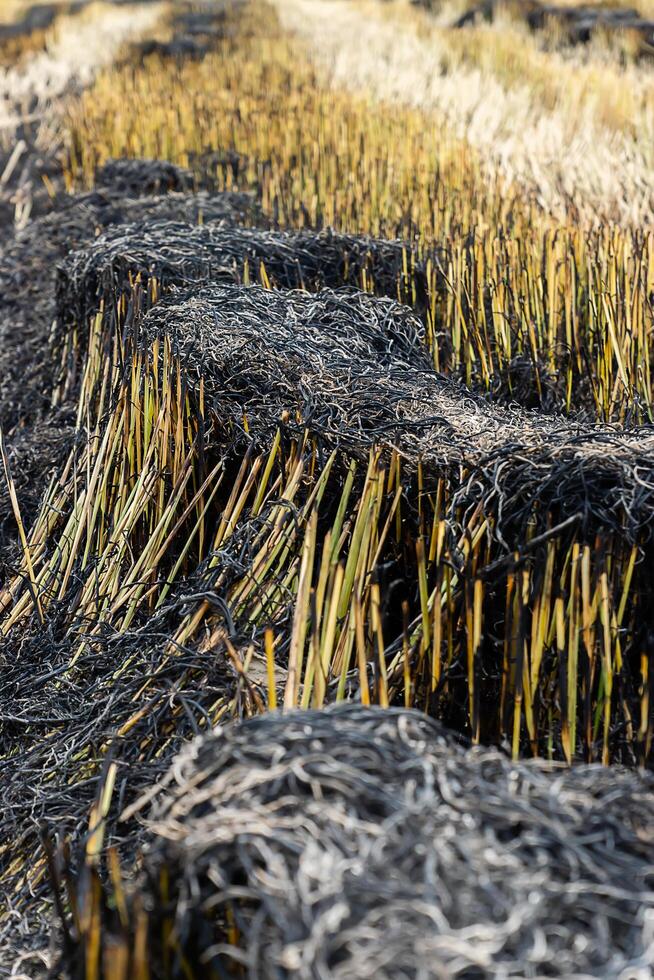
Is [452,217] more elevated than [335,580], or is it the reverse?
[452,217]

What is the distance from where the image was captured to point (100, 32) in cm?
1365

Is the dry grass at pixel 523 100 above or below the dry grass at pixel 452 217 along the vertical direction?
above

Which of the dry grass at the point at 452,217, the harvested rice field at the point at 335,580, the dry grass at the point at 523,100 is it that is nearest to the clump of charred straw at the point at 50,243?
the harvested rice field at the point at 335,580

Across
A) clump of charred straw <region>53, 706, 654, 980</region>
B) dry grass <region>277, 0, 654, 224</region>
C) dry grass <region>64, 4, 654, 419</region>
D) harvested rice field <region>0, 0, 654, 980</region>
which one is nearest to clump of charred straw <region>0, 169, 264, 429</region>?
harvested rice field <region>0, 0, 654, 980</region>

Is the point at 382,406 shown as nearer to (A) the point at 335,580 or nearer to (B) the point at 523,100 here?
(A) the point at 335,580

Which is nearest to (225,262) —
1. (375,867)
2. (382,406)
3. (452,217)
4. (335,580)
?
(452,217)

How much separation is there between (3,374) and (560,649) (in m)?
2.38

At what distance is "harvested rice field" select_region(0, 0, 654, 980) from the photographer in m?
0.88

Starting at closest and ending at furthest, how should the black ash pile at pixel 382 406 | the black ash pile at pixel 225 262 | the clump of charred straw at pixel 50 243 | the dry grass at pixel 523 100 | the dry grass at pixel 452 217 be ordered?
the black ash pile at pixel 382 406, the dry grass at pixel 452 217, the black ash pile at pixel 225 262, the clump of charred straw at pixel 50 243, the dry grass at pixel 523 100

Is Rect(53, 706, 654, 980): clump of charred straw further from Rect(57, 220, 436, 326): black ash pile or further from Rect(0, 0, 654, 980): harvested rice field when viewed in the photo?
Rect(57, 220, 436, 326): black ash pile

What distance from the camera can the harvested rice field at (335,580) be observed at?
88cm

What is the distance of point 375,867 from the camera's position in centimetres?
85

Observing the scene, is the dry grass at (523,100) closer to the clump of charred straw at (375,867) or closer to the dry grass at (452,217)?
the dry grass at (452,217)

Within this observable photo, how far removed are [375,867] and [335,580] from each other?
0.60 m
